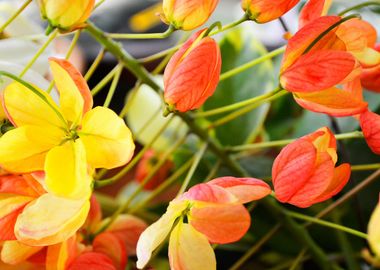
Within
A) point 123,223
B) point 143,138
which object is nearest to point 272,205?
point 123,223

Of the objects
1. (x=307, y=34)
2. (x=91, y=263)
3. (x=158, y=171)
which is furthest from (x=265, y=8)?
(x=158, y=171)

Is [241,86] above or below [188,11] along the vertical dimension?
below

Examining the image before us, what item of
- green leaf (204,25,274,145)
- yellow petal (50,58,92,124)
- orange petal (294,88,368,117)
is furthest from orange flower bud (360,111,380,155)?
green leaf (204,25,274,145)

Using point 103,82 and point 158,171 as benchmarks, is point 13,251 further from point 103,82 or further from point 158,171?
point 158,171

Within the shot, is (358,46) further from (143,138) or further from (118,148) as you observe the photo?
(143,138)

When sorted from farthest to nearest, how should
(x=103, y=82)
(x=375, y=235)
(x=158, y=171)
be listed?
(x=158, y=171)
(x=103, y=82)
(x=375, y=235)

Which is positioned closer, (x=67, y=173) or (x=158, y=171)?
(x=67, y=173)

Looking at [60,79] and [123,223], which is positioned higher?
[60,79]

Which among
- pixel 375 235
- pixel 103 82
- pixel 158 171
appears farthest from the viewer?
pixel 158 171
